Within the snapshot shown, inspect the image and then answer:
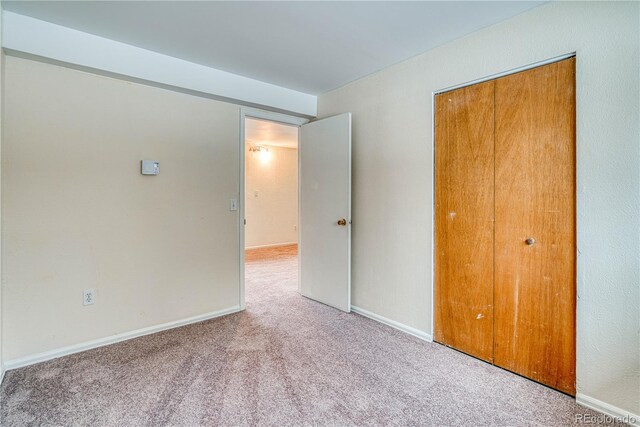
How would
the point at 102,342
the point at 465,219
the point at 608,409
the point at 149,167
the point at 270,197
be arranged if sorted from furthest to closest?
the point at 270,197, the point at 149,167, the point at 102,342, the point at 465,219, the point at 608,409

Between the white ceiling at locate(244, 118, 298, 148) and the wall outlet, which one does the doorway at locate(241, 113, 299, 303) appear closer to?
the white ceiling at locate(244, 118, 298, 148)

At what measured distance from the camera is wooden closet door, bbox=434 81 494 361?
7.11 feet

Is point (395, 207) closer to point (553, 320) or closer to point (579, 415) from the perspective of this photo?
point (553, 320)

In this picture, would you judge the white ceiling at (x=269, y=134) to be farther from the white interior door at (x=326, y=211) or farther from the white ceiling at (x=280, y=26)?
the white ceiling at (x=280, y=26)

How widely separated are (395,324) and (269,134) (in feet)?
13.7

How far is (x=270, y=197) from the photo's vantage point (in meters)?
7.20

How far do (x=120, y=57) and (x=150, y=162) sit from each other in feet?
2.56

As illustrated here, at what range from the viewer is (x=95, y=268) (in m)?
2.37

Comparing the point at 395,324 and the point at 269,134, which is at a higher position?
the point at 269,134

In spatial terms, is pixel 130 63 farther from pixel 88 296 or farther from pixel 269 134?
pixel 269 134

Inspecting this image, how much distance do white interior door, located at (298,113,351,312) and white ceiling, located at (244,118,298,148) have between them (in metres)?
1.29

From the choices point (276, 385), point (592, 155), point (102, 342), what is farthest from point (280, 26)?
point (102, 342)

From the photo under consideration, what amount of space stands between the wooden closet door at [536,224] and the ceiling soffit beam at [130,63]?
208 cm

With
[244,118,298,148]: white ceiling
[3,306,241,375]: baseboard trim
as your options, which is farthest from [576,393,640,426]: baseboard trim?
[244,118,298,148]: white ceiling
